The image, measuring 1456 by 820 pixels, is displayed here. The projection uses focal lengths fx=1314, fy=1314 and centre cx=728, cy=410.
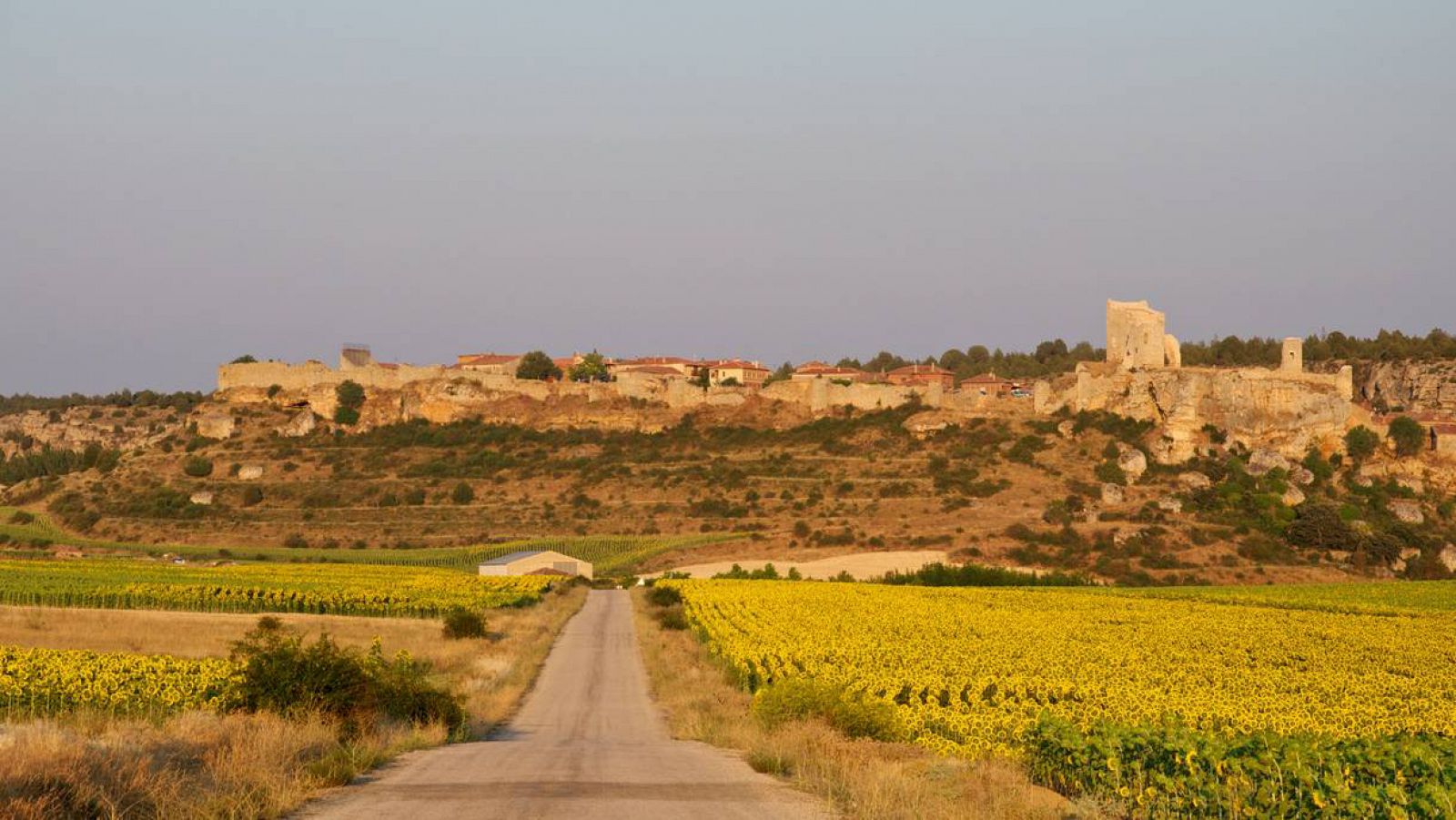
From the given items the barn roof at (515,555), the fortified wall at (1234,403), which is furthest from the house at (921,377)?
the barn roof at (515,555)

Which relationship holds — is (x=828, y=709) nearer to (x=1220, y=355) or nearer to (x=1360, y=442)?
(x=1360, y=442)

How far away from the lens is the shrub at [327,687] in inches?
575

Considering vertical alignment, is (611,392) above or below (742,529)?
above

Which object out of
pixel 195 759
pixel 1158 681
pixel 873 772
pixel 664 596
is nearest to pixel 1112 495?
pixel 664 596

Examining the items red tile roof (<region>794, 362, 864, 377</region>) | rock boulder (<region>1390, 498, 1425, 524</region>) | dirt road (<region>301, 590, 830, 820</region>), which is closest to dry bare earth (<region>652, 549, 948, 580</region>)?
rock boulder (<region>1390, 498, 1425, 524</region>)

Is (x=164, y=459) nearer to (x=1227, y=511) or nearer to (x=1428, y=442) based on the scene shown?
(x=1227, y=511)

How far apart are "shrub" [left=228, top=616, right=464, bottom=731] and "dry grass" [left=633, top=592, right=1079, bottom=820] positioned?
3469 mm

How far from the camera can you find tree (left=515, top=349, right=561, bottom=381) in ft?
344

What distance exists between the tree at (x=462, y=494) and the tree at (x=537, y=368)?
96.6ft

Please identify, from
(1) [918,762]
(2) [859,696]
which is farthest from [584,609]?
(1) [918,762]

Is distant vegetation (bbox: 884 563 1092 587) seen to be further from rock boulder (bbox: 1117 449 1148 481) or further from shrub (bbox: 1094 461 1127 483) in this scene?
rock boulder (bbox: 1117 449 1148 481)

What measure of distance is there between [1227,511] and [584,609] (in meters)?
34.3

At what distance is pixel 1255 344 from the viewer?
4616 inches

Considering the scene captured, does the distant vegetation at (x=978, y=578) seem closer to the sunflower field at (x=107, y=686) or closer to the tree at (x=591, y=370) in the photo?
the sunflower field at (x=107, y=686)
